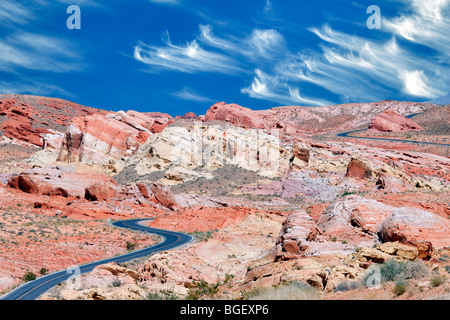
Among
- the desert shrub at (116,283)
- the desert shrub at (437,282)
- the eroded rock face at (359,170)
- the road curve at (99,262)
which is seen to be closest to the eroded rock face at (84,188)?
the road curve at (99,262)

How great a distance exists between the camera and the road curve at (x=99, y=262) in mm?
21719

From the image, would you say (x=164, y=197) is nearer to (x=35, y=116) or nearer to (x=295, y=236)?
(x=295, y=236)

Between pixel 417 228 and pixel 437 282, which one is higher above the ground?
pixel 417 228

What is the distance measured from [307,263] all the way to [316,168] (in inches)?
2480

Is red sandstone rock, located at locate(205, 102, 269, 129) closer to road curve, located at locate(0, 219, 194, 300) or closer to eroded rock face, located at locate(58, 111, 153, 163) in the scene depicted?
eroded rock face, located at locate(58, 111, 153, 163)

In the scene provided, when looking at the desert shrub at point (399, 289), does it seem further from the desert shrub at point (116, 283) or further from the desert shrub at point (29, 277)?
the desert shrub at point (29, 277)

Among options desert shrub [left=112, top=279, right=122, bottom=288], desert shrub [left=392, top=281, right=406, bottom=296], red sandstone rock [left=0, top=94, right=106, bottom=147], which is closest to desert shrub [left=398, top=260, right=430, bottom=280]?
desert shrub [left=392, top=281, right=406, bottom=296]

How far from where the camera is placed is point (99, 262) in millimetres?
30734

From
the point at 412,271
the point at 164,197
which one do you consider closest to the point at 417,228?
the point at 412,271

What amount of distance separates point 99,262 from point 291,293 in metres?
23.1
